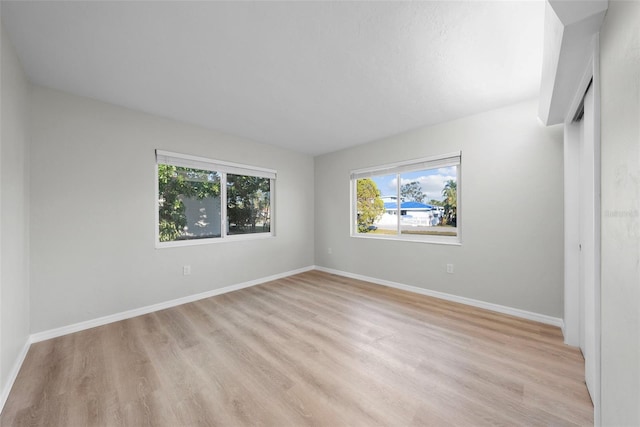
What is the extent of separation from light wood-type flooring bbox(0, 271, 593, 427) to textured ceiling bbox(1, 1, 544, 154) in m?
2.47

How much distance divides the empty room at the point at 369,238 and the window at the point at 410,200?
0.04 m

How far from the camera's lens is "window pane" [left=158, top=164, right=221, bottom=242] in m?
3.16

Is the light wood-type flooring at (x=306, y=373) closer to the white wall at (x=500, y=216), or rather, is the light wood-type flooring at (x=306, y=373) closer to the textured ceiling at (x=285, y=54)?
the white wall at (x=500, y=216)

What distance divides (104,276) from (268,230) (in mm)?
2331

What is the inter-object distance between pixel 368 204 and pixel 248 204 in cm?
216

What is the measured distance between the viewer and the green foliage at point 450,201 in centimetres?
331

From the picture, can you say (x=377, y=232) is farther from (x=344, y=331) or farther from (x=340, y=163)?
(x=344, y=331)

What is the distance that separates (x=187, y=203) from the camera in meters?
3.36

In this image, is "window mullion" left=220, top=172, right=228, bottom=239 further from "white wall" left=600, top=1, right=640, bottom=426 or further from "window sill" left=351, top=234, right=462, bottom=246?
"white wall" left=600, top=1, right=640, bottom=426

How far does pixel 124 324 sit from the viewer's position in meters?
2.60

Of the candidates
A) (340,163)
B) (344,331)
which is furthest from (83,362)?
(340,163)

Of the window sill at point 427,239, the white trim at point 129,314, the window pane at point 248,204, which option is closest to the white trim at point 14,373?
the white trim at point 129,314

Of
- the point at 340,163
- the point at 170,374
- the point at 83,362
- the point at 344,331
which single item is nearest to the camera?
the point at 170,374

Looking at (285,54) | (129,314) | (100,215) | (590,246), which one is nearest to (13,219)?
(100,215)
